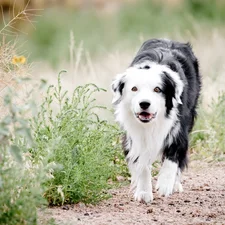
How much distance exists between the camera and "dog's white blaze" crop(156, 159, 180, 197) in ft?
19.7

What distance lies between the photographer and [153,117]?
19.4 feet

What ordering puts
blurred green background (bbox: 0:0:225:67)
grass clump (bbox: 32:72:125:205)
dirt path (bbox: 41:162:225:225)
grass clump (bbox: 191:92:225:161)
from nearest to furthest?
dirt path (bbox: 41:162:225:225) < grass clump (bbox: 32:72:125:205) < grass clump (bbox: 191:92:225:161) < blurred green background (bbox: 0:0:225:67)

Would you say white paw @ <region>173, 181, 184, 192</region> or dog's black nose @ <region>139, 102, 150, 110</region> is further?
white paw @ <region>173, 181, 184, 192</region>

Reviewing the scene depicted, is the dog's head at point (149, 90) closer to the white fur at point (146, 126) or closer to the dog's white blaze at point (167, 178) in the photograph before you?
the white fur at point (146, 126)

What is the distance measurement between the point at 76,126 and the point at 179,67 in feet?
4.61

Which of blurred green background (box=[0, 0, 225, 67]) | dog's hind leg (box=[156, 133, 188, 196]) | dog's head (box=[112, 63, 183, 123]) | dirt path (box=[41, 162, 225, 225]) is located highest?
blurred green background (box=[0, 0, 225, 67])

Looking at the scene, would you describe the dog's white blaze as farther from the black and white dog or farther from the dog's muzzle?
the dog's muzzle

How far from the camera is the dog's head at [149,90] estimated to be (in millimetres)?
5781

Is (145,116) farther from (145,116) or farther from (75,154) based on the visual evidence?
(75,154)

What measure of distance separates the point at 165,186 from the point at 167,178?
0.23 ft

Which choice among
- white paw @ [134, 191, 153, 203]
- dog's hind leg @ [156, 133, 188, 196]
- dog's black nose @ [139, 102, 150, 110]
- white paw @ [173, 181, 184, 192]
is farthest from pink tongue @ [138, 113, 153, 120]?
white paw @ [173, 181, 184, 192]

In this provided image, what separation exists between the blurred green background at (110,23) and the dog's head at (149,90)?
11.5 m

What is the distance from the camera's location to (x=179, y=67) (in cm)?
648

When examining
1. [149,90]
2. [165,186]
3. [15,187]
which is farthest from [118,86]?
[15,187]
